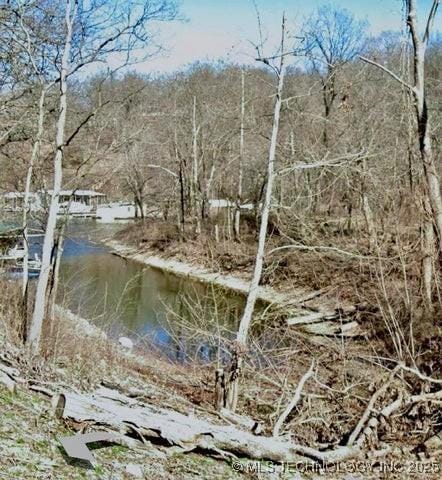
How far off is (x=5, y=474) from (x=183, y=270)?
2185 cm

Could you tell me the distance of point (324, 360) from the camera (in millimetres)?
9672

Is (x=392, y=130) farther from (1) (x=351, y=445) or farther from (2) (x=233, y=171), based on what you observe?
(1) (x=351, y=445)

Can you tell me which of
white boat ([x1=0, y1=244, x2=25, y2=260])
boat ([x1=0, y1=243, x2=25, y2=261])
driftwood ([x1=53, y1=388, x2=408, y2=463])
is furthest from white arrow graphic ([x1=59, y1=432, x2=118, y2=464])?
white boat ([x1=0, y1=244, x2=25, y2=260])

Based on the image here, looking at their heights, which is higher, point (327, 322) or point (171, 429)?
point (171, 429)

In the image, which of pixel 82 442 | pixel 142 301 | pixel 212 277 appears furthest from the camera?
pixel 212 277

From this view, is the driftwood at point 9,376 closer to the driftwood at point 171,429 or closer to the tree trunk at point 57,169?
the driftwood at point 171,429

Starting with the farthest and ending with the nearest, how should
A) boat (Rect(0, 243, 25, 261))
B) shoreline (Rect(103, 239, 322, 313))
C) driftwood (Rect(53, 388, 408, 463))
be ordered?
shoreline (Rect(103, 239, 322, 313))
boat (Rect(0, 243, 25, 261))
driftwood (Rect(53, 388, 408, 463))

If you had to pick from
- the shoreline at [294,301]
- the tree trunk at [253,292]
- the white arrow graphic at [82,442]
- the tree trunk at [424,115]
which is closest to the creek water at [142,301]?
the tree trunk at [253,292]

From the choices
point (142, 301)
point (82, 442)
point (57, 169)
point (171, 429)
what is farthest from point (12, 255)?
point (82, 442)

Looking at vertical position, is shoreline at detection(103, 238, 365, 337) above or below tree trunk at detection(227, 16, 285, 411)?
below

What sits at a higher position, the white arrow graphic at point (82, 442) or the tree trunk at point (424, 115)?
the tree trunk at point (424, 115)

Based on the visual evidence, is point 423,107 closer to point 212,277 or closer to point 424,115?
point 424,115

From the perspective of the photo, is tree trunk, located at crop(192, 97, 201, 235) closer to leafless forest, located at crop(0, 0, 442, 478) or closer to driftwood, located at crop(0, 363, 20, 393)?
leafless forest, located at crop(0, 0, 442, 478)

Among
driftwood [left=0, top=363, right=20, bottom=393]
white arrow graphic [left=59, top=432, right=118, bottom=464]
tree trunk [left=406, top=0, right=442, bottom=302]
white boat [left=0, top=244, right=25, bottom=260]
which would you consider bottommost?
white arrow graphic [left=59, top=432, right=118, bottom=464]
